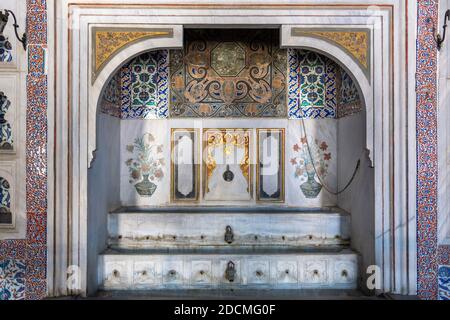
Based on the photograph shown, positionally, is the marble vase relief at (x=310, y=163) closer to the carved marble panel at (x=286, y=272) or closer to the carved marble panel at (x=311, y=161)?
the carved marble panel at (x=311, y=161)

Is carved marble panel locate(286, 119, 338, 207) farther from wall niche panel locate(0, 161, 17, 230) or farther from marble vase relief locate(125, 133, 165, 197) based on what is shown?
wall niche panel locate(0, 161, 17, 230)

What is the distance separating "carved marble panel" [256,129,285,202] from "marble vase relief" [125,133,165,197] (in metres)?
0.91

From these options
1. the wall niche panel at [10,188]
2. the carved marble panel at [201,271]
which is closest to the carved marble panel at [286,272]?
the carved marble panel at [201,271]

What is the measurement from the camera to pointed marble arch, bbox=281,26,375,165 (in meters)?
2.85

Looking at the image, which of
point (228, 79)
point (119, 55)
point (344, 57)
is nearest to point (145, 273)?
point (119, 55)

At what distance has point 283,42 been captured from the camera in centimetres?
286

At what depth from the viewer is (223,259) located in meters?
3.05

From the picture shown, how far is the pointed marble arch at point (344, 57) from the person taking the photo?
2.85m

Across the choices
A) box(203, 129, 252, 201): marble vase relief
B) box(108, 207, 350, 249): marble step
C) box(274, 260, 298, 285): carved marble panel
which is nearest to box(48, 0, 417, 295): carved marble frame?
box(108, 207, 350, 249): marble step

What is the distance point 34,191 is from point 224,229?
1.48 metres

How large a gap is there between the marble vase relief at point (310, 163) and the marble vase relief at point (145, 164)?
1.25 m

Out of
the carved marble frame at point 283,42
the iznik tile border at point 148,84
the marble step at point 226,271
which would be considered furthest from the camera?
the iznik tile border at point 148,84

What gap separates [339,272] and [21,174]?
8.11ft

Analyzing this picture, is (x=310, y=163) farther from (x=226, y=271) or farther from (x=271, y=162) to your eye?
(x=226, y=271)
